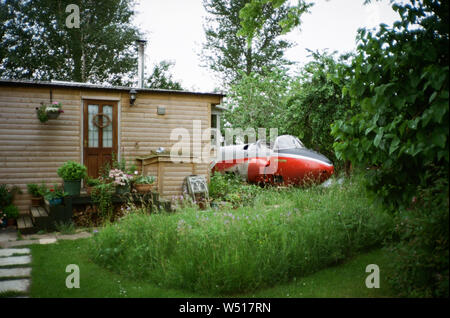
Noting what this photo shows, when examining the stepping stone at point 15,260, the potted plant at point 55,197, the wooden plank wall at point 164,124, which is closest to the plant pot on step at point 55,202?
the potted plant at point 55,197

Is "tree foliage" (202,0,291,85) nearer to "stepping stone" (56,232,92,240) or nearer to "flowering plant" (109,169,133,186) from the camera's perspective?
"flowering plant" (109,169,133,186)

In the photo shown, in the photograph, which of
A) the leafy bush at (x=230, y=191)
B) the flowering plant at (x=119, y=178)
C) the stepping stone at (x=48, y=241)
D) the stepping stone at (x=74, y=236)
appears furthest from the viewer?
the leafy bush at (x=230, y=191)

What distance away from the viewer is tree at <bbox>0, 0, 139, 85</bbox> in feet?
61.6

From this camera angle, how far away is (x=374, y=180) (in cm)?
340

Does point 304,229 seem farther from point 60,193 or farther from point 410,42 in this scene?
point 60,193

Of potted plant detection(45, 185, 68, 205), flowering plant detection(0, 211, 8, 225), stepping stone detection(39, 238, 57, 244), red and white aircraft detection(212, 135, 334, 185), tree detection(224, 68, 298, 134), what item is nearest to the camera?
stepping stone detection(39, 238, 57, 244)

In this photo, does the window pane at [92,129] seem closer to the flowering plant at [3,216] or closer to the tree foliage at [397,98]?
the flowering plant at [3,216]

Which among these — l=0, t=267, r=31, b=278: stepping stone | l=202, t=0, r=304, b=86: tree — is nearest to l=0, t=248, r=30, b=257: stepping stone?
l=0, t=267, r=31, b=278: stepping stone

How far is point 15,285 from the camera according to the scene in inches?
157

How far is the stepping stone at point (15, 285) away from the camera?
3832 millimetres

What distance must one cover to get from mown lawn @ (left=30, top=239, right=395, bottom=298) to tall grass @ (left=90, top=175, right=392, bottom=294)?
0.38 ft

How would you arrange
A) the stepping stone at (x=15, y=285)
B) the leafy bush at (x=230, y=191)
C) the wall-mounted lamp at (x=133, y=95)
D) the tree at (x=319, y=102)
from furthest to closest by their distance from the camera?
1. the tree at (x=319, y=102)
2. the wall-mounted lamp at (x=133, y=95)
3. the leafy bush at (x=230, y=191)
4. the stepping stone at (x=15, y=285)

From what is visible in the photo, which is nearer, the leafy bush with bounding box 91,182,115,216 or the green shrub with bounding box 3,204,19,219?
the leafy bush with bounding box 91,182,115,216
